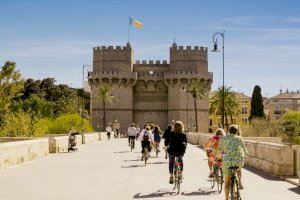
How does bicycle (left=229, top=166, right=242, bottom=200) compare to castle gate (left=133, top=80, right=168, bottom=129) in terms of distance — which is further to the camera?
castle gate (left=133, top=80, right=168, bottom=129)

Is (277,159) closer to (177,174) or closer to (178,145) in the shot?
(178,145)

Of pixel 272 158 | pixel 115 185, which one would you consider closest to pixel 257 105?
pixel 272 158

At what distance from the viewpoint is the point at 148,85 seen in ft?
291

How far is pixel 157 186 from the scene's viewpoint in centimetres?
1320

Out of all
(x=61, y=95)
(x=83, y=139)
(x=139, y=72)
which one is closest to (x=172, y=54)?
(x=139, y=72)

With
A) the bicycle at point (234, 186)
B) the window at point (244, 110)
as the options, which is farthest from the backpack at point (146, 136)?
the window at point (244, 110)

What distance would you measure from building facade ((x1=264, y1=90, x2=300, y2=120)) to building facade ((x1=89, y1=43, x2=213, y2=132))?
50.1 m

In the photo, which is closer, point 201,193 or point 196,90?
point 201,193

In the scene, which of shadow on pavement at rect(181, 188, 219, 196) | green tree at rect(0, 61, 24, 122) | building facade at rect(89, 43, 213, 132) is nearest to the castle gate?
building facade at rect(89, 43, 213, 132)

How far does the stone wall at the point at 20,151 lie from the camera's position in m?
18.5

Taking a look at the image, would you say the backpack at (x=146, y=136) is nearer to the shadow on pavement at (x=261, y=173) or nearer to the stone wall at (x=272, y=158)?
the stone wall at (x=272, y=158)

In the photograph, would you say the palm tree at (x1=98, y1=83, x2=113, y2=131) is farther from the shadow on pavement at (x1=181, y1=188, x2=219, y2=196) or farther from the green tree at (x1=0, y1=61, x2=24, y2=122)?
the shadow on pavement at (x1=181, y1=188, x2=219, y2=196)

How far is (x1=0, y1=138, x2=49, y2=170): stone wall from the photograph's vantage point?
18469mm

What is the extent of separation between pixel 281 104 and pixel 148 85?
2209 inches
